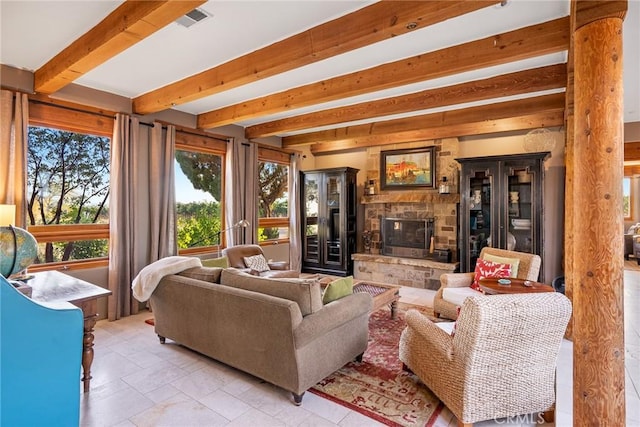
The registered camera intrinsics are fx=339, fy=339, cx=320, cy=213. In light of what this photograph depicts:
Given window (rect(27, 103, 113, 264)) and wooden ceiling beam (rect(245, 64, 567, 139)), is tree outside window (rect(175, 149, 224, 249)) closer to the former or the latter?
window (rect(27, 103, 113, 264))

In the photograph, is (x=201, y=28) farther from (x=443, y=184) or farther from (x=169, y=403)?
(x=443, y=184)

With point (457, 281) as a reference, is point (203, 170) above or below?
above

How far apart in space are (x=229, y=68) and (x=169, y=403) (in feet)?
9.35

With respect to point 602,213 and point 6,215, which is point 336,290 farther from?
point 6,215

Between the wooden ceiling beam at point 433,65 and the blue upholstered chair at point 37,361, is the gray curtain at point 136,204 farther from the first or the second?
the blue upholstered chair at point 37,361

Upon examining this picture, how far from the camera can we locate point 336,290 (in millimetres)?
2760

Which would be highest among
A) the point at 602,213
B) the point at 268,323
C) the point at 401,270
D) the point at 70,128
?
the point at 70,128

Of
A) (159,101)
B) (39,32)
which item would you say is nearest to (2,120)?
(39,32)

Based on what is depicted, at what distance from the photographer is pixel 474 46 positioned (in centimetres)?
283

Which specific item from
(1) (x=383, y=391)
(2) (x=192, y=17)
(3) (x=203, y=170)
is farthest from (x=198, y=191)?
(1) (x=383, y=391)

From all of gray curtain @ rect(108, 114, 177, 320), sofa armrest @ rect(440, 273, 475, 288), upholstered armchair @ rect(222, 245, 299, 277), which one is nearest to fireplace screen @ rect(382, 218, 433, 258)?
sofa armrest @ rect(440, 273, 475, 288)

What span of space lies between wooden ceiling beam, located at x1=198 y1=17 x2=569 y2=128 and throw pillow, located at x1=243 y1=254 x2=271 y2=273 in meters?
1.94

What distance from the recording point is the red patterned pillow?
148 inches

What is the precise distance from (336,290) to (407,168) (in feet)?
13.1
